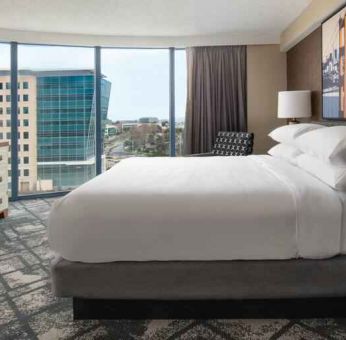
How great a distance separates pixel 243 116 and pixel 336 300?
12.5ft

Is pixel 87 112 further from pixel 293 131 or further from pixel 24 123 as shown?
pixel 293 131

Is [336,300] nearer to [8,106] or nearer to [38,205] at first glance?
[38,205]

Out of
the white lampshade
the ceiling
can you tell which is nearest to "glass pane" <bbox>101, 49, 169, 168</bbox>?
the ceiling

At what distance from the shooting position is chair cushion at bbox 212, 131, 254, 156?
483 centimetres

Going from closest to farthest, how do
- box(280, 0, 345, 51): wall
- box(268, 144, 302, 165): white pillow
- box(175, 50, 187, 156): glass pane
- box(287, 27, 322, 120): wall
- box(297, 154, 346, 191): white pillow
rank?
box(297, 154, 346, 191): white pillow → box(268, 144, 302, 165): white pillow → box(280, 0, 345, 51): wall → box(287, 27, 322, 120): wall → box(175, 50, 187, 156): glass pane

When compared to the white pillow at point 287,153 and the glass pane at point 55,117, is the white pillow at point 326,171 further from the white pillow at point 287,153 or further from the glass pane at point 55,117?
the glass pane at point 55,117

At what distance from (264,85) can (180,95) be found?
1.24 metres

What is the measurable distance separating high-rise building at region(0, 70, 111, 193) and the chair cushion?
5.93 ft

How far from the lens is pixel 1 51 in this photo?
5.06 metres

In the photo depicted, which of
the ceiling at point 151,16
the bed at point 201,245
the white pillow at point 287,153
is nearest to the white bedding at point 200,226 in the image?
the bed at point 201,245

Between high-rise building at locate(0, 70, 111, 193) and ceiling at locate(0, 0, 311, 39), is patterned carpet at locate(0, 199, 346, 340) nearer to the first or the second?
ceiling at locate(0, 0, 311, 39)

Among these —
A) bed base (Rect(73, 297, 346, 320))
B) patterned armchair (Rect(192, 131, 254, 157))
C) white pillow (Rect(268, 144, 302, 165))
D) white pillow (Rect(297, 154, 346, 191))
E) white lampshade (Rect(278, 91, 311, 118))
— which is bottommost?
bed base (Rect(73, 297, 346, 320))

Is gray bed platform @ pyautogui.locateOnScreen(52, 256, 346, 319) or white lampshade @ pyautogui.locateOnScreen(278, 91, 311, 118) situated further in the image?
white lampshade @ pyautogui.locateOnScreen(278, 91, 311, 118)

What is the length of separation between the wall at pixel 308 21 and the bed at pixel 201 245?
2304 mm
